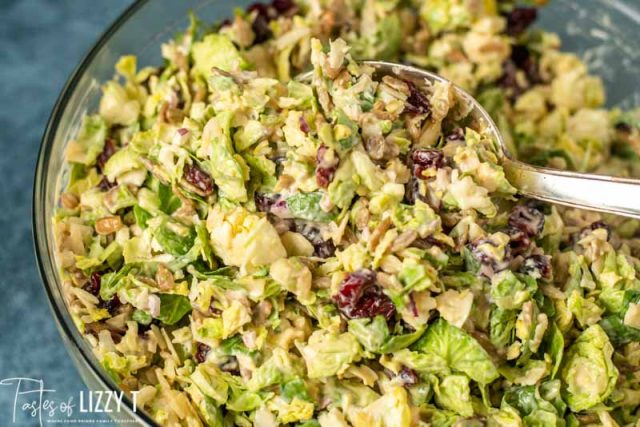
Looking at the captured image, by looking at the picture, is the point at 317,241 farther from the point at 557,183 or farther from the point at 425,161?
the point at 557,183

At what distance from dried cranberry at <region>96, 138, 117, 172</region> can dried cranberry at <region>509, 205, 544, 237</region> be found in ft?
3.80

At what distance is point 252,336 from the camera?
2.04 m

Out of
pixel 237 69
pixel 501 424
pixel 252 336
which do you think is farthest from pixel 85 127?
pixel 501 424

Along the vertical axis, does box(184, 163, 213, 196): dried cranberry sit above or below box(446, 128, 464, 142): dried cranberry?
above

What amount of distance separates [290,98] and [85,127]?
73cm

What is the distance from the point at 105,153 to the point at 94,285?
47cm

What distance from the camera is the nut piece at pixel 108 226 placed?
228 cm

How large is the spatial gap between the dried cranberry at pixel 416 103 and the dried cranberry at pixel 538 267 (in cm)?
47

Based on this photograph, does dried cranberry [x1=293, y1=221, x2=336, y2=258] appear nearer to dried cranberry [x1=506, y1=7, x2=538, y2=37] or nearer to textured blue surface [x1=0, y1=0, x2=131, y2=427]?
textured blue surface [x1=0, y1=0, x2=131, y2=427]

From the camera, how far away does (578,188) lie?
2.16 metres

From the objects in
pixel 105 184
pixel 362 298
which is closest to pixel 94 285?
pixel 105 184

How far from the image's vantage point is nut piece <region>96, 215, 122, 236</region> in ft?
7.48

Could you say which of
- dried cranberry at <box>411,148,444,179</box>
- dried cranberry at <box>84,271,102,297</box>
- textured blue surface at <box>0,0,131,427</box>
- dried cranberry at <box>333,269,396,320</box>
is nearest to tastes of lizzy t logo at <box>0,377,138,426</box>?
textured blue surface at <box>0,0,131,427</box>

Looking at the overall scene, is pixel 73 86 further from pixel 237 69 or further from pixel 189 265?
pixel 189 265
